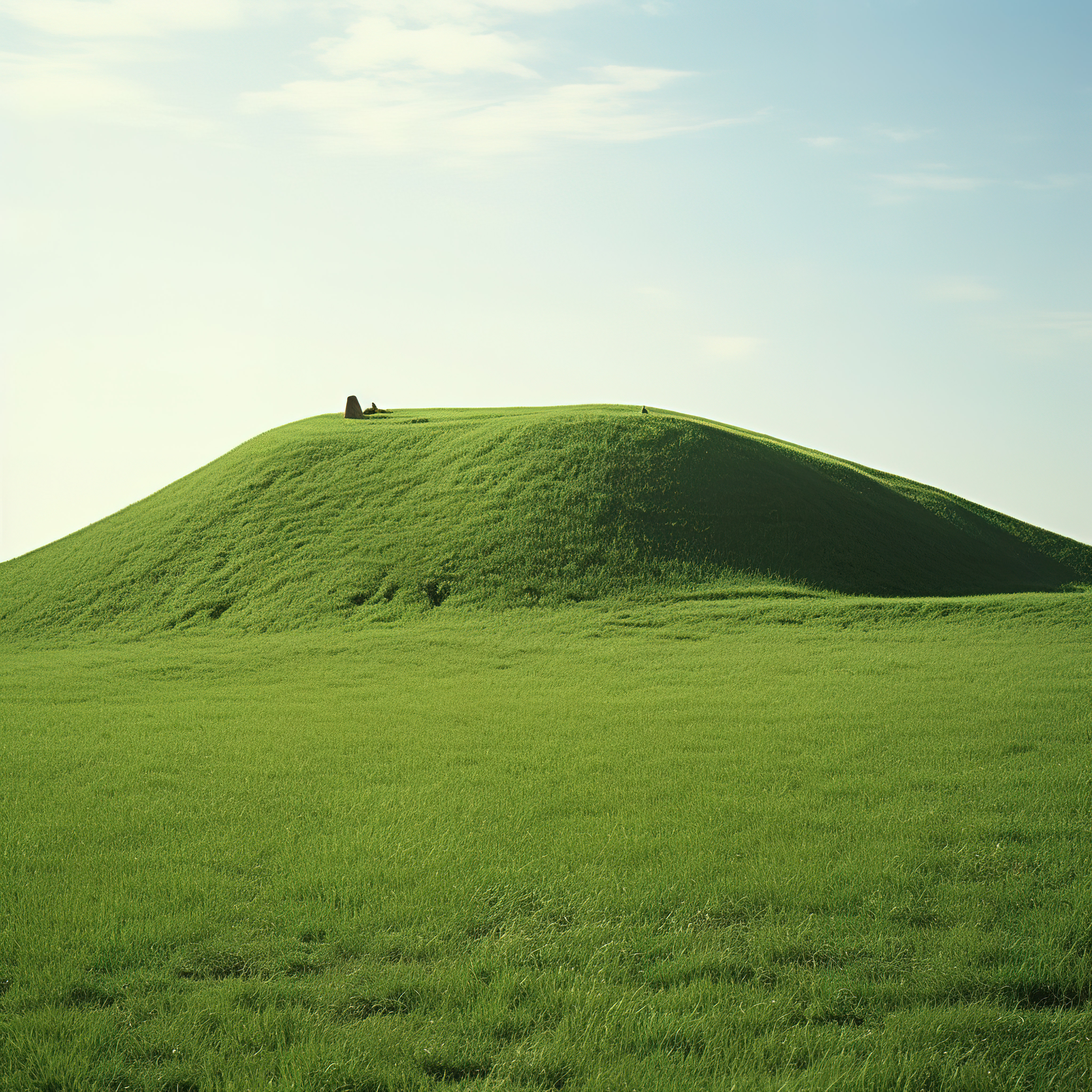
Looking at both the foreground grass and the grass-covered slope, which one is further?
the grass-covered slope

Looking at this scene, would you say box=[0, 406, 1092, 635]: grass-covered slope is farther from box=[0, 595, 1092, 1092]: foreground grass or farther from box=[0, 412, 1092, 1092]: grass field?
box=[0, 595, 1092, 1092]: foreground grass

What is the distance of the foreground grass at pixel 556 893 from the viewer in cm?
474

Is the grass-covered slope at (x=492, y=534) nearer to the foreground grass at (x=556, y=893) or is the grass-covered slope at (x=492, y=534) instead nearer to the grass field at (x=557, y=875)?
the grass field at (x=557, y=875)

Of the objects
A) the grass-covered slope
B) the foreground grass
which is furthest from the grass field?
the grass-covered slope

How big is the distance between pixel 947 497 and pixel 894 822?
42636 millimetres

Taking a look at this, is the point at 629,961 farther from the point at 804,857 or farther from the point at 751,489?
the point at 751,489

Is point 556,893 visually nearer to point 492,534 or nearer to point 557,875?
point 557,875

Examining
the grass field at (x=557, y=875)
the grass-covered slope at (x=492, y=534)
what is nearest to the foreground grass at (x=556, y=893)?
the grass field at (x=557, y=875)

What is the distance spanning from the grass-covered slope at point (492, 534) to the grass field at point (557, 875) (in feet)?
25.9

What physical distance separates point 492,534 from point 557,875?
72.9ft

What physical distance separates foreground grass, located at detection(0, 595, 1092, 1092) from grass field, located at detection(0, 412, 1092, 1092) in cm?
3

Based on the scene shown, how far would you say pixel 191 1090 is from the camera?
452cm

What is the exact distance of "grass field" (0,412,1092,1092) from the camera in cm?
477

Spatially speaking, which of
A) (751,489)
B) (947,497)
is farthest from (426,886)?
(947,497)
